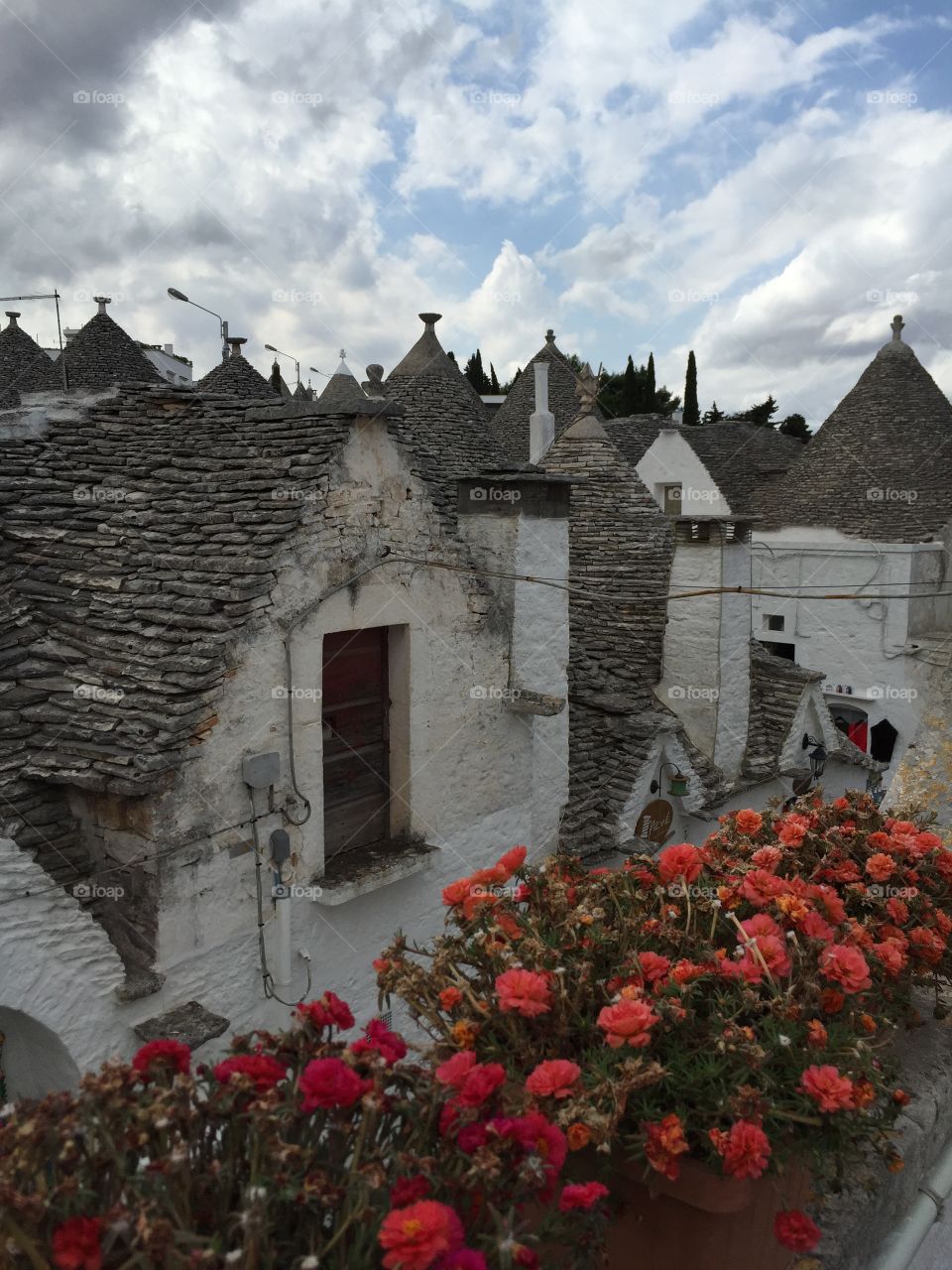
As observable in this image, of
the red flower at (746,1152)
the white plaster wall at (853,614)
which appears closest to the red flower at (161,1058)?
the red flower at (746,1152)

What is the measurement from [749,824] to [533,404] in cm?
2012

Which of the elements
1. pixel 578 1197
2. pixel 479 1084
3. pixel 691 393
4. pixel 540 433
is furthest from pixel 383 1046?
pixel 691 393

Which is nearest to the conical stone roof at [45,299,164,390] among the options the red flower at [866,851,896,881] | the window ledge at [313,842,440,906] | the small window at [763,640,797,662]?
the window ledge at [313,842,440,906]

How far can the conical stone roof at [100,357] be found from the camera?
18.2 metres

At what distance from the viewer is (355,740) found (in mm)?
7305

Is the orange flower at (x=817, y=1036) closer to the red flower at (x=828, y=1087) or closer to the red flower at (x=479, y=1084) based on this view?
the red flower at (x=828, y=1087)

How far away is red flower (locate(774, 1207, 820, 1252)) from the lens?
1994mm

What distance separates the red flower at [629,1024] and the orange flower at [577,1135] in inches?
8.0

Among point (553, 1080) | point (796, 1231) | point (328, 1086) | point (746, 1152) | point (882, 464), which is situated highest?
point (882, 464)

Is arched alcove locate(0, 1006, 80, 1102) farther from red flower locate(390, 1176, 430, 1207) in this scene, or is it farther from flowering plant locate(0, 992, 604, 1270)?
red flower locate(390, 1176, 430, 1207)

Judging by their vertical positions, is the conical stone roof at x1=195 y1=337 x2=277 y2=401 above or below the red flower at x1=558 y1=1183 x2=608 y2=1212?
above

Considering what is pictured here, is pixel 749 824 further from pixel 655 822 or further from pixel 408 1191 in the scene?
pixel 655 822

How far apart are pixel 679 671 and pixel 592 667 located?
125 centimetres

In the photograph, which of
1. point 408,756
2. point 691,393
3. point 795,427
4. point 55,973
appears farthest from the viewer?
point 795,427
